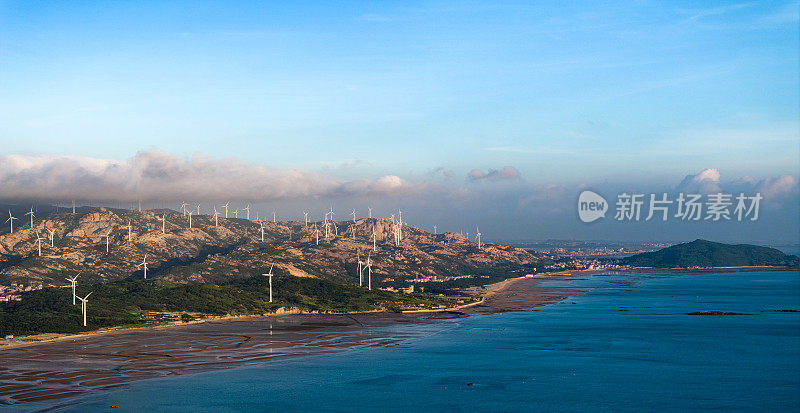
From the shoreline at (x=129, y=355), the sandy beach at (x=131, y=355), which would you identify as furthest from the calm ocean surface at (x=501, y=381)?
the sandy beach at (x=131, y=355)

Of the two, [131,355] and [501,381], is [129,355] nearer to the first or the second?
[131,355]

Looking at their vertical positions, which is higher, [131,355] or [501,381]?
[131,355]

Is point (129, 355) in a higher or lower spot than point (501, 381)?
higher

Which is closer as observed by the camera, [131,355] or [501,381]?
[501,381]

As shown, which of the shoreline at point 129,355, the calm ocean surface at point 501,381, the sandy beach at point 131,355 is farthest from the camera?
the sandy beach at point 131,355

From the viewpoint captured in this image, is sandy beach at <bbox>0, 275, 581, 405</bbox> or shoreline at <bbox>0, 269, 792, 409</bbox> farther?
sandy beach at <bbox>0, 275, 581, 405</bbox>

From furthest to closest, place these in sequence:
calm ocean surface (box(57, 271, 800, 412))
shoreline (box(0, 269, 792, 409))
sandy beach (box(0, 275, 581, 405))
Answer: sandy beach (box(0, 275, 581, 405)), shoreline (box(0, 269, 792, 409)), calm ocean surface (box(57, 271, 800, 412))

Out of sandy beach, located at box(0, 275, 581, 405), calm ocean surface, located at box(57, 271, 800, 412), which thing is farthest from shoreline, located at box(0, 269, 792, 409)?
calm ocean surface, located at box(57, 271, 800, 412)

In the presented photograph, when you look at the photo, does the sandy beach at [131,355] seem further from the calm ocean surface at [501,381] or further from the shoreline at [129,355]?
the calm ocean surface at [501,381]

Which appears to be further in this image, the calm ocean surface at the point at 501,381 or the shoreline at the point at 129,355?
the shoreline at the point at 129,355

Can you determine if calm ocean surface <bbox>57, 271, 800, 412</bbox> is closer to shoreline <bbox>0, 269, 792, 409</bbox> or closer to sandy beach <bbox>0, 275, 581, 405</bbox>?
shoreline <bbox>0, 269, 792, 409</bbox>

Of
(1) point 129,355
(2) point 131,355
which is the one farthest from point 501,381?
(1) point 129,355
